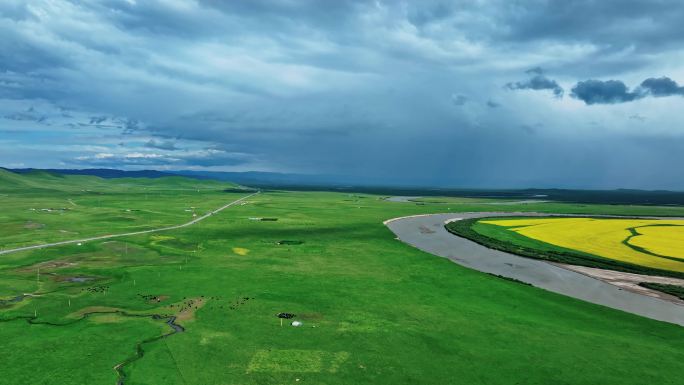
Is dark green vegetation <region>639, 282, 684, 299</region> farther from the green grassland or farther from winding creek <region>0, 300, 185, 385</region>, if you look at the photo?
winding creek <region>0, 300, 185, 385</region>

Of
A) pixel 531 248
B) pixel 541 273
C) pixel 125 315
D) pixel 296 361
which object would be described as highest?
pixel 531 248

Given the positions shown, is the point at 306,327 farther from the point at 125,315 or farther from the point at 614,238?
the point at 614,238

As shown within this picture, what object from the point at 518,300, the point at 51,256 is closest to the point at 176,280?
the point at 51,256

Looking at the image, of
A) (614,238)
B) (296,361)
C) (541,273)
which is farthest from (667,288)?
(296,361)

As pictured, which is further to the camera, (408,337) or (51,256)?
(51,256)

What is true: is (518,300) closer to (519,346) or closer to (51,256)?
(519,346)

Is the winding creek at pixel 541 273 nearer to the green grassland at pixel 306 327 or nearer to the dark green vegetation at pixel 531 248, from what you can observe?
the dark green vegetation at pixel 531 248
